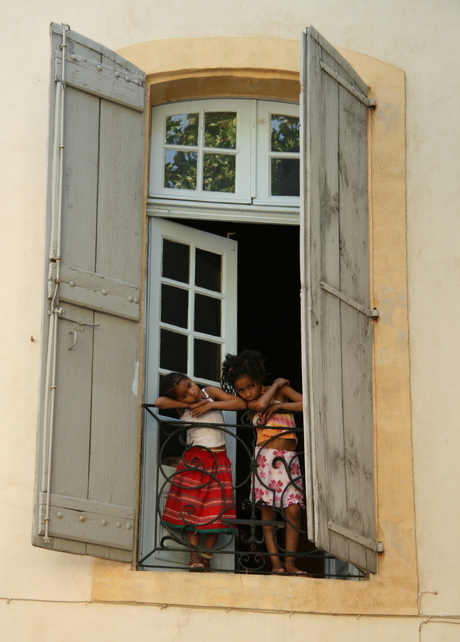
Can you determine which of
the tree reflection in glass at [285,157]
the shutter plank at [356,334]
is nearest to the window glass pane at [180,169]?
the tree reflection in glass at [285,157]

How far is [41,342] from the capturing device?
20.5 ft

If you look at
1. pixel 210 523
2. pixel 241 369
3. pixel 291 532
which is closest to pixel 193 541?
pixel 210 523

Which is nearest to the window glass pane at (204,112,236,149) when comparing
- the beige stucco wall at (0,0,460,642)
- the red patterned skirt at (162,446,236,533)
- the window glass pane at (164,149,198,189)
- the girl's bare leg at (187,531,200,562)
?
the window glass pane at (164,149,198,189)

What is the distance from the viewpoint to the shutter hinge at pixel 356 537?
19.8 feet

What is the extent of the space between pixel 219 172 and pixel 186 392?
4.57ft

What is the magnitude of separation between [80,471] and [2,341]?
36.5 inches

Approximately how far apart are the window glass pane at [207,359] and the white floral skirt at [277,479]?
682 millimetres

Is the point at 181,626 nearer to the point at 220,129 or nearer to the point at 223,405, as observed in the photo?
the point at 223,405

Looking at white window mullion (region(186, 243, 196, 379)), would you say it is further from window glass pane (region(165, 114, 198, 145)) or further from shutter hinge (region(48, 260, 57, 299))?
shutter hinge (region(48, 260, 57, 299))

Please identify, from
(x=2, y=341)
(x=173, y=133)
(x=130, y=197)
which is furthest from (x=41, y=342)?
(x=173, y=133)

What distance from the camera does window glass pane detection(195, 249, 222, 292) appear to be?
7.42 meters

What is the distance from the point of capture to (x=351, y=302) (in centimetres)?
660

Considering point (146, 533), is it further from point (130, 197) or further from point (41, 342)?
point (130, 197)

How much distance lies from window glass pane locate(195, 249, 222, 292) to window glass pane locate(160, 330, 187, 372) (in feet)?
1.24
